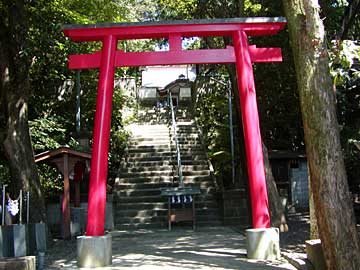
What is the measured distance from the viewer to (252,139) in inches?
357

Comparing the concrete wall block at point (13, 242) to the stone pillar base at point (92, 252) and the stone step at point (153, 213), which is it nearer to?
the stone pillar base at point (92, 252)

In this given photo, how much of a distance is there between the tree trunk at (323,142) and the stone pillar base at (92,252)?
12.9 feet

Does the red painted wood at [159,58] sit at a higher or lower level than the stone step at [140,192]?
higher

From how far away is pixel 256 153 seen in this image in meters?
9.01

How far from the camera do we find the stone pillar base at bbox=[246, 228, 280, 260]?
867 centimetres

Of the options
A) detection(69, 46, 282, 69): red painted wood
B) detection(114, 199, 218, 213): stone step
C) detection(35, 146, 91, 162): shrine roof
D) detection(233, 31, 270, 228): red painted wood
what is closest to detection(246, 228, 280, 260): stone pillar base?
detection(233, 31, 270, 228): red painted wood

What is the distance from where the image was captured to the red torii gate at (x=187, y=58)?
8.91 meters

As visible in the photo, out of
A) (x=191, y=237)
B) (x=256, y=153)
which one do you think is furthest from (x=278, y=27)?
(x=191, y=237)

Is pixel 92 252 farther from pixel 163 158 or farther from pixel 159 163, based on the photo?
pixel 163 158

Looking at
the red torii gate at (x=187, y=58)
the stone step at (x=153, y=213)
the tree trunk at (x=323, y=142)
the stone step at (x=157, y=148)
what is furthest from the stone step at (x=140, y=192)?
the tree trunk at (x=323, y=142)

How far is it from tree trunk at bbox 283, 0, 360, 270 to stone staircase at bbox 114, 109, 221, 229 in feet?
29.3

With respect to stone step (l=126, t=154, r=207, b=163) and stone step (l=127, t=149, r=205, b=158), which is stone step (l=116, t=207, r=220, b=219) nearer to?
stone step (l=126, t=154, r=207, b=163)

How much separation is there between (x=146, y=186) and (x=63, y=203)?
4.18m

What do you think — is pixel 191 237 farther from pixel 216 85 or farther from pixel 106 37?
pixel 216 85
